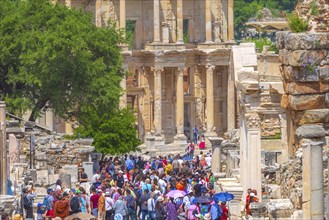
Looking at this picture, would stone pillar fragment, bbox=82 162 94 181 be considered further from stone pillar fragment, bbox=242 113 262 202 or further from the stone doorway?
the stone doorway

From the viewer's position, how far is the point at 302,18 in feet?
107

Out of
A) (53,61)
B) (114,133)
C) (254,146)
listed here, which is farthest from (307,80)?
(114,133)

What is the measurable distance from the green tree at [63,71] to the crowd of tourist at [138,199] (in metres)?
12.3

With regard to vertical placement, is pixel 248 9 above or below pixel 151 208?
above

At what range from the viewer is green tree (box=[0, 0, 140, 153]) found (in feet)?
202

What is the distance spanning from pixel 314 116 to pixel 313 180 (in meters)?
4.80

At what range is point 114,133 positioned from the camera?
63.0 m

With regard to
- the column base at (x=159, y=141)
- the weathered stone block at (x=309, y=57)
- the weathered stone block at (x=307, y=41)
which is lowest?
the column base at (x=159, y=141)

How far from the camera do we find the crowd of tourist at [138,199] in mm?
38125

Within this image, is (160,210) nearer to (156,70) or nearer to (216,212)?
(216,212)

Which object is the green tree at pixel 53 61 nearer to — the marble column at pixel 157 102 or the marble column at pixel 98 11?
the marble column at pixel 98 11

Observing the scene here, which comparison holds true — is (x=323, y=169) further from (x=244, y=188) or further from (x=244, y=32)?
(x=244, y=32)

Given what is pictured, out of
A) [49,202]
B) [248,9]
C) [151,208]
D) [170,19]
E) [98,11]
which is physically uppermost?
[248,9]

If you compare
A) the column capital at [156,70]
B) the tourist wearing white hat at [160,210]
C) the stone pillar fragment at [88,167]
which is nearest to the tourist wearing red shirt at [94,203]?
the tourist wearing white hat at [160,210]
